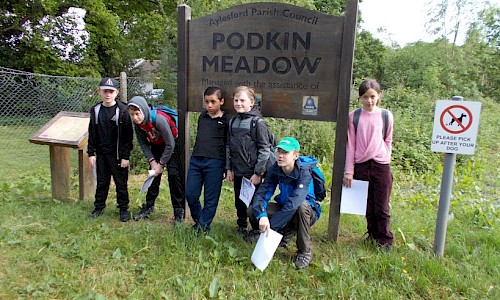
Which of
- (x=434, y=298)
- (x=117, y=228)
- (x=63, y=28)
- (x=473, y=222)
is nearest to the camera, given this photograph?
(x=434, y=298)

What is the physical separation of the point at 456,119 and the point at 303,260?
170 centimetres

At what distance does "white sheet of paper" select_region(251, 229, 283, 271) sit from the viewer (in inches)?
→ 119

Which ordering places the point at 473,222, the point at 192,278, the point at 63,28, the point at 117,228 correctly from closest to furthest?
the point at 192,278, the point at 117,228, the point at 473,222, the point at 63,28

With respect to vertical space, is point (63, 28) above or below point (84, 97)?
above

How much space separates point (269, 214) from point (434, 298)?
55.5 inches

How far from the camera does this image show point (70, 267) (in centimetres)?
313

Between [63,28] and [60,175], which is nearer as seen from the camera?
[60,175]

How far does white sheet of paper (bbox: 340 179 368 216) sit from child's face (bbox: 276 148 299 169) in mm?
678

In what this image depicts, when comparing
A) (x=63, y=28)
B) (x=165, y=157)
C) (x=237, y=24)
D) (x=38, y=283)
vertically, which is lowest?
(x=38, y=283)

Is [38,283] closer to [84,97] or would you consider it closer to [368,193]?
[368,193]

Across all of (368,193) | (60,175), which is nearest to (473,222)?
(368,193)

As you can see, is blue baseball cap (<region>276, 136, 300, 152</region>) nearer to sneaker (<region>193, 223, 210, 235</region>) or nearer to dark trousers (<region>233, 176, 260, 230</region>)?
dark trousers (<region>233, 176, 260, 230</region>)

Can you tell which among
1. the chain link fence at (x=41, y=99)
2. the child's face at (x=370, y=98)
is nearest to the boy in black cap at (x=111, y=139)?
the child's face at (x=370, y=98)

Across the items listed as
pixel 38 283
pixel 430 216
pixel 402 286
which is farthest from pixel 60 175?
pixel 430 216
